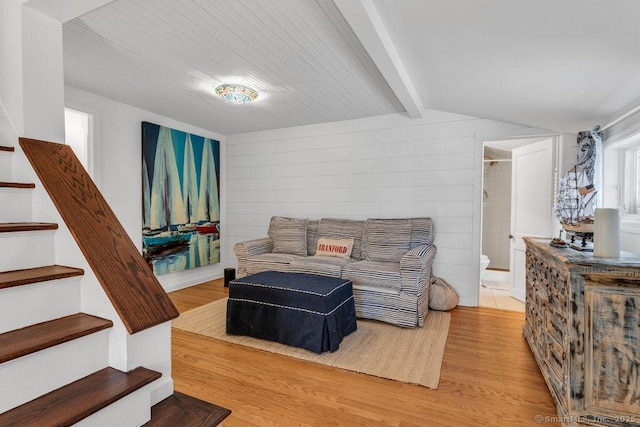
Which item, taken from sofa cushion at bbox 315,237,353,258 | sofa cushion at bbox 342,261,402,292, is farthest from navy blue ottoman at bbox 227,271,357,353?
sofa cushion at bbox 315,237,353,258

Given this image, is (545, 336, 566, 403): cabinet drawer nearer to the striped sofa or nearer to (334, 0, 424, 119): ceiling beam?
the striped sofa

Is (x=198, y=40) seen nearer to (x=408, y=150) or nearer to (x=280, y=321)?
(x=280, y=321)

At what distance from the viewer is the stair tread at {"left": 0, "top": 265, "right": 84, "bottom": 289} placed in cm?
109

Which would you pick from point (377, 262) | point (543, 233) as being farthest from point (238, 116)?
point (543, 233)

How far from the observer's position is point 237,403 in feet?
6.14

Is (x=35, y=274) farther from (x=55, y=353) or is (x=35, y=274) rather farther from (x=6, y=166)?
(x=6, y=166)

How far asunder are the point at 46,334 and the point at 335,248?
2.98 metres

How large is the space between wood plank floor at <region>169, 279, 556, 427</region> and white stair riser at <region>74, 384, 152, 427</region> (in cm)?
77

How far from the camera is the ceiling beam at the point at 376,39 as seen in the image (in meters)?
1.61

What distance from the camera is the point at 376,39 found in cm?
188

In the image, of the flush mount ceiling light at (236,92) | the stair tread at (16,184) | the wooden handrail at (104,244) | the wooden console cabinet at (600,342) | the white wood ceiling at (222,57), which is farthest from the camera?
the flush mount ceiling light at (236,92)

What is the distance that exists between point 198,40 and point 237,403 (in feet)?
7.98

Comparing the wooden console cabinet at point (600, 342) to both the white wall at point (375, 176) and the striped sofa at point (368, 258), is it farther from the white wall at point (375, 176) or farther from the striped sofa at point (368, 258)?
the white wall at point (375, 176)

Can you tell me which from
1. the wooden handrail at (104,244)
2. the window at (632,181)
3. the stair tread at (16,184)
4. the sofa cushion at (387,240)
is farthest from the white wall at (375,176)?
the stair tread at (16,184)
